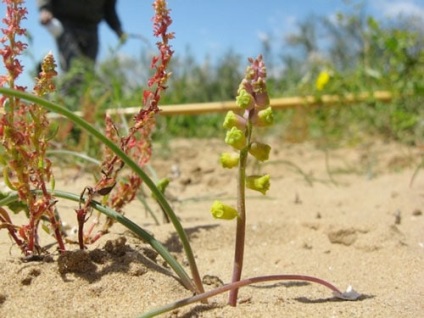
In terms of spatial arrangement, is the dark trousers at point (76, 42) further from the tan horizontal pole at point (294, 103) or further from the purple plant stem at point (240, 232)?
the purple plant stem at point (240, 232)

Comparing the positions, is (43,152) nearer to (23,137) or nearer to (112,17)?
(23,137)

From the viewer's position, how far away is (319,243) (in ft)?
5.98

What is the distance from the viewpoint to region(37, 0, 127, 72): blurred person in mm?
7305

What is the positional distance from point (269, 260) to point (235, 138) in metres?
0.68

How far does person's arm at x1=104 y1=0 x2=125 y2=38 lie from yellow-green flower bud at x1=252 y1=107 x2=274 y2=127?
268 inches

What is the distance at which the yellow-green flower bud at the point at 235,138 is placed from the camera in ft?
3.58

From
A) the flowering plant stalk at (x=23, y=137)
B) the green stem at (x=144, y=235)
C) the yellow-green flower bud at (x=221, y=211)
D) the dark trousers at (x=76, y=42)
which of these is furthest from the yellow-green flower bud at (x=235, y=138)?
the dark trousers at (x=76, y=42)

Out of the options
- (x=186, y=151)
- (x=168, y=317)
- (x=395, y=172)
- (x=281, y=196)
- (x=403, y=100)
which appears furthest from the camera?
(x=403, y=100)

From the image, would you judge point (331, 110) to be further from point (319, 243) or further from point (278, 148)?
point (319, 243)

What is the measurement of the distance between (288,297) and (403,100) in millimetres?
4168

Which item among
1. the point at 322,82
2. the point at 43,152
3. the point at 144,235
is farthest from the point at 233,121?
the point at 322,82

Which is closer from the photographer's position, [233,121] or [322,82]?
[233,121]

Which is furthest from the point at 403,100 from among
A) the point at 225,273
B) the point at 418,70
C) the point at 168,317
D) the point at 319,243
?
the point at 168,317

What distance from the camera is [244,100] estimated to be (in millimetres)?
1106
